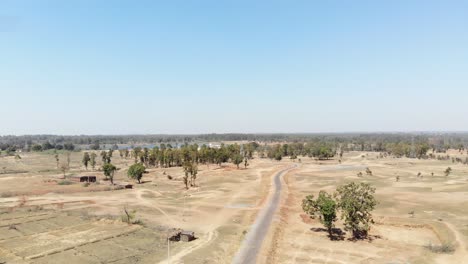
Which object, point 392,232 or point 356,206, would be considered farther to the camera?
point 392,232

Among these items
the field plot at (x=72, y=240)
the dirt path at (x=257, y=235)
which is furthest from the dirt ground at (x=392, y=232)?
the field plot at (x=72, y=240)

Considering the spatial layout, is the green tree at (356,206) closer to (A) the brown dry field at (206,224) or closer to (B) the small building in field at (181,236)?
(A) the brown dry field at (206,224)

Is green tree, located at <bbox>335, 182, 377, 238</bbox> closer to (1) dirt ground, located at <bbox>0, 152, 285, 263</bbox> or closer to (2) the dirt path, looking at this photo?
(2) the dirt path

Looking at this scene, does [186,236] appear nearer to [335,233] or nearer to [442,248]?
[335,233]

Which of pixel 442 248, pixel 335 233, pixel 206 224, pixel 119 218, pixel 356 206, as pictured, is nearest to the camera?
pixel 442 248

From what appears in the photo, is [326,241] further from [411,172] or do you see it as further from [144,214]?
[411,172]

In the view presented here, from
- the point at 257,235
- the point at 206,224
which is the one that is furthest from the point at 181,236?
the point at 206,224

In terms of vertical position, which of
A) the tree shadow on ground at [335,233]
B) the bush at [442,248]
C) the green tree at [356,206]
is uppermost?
the green tree at [356,206]

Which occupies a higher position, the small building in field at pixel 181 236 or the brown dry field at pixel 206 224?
the small building in field at pixel 181 236
